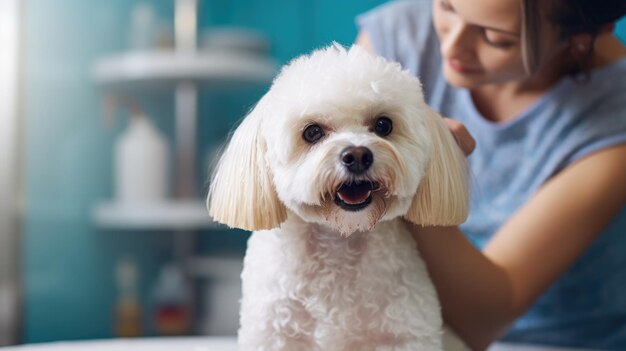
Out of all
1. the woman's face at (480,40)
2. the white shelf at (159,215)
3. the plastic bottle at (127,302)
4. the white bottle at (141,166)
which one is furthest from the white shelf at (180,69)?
the woman's face at (480,40)

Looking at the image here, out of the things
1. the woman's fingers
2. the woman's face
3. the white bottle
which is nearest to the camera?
the woman's fingers

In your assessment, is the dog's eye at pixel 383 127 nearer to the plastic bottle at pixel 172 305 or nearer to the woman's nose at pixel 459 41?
the woman's nose at pixel 459 41

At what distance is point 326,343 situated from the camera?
710 millimetres

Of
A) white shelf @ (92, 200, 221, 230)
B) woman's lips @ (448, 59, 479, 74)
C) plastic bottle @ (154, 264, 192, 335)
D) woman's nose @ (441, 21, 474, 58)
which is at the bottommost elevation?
plastic bottle @ (154, 264, 192, 335)

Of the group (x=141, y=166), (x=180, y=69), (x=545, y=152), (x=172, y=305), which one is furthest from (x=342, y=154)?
(x=172, y=305)

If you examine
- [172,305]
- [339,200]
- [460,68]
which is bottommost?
[172,305]

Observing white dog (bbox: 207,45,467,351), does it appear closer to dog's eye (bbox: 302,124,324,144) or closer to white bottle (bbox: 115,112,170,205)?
dog's eye (bbox: 302,124,324,144)

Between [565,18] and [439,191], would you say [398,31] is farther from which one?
[439,191]

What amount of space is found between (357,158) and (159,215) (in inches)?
67.1

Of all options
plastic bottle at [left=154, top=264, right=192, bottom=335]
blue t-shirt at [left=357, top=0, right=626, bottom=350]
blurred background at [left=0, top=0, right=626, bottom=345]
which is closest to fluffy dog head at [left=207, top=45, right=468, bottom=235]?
blue t-shirt at [left=357, top=0, right=626, bottom=350]

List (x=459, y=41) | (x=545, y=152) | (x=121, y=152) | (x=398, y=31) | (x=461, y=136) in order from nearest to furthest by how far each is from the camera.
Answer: (x=461, y=136) → (x=459, y=41) → (x=545, y=152) → (x=398, y=31) → (x=121, y=152)

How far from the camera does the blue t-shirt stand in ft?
3.77

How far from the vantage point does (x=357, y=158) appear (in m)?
0.63

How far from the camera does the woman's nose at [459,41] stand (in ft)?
3.23
